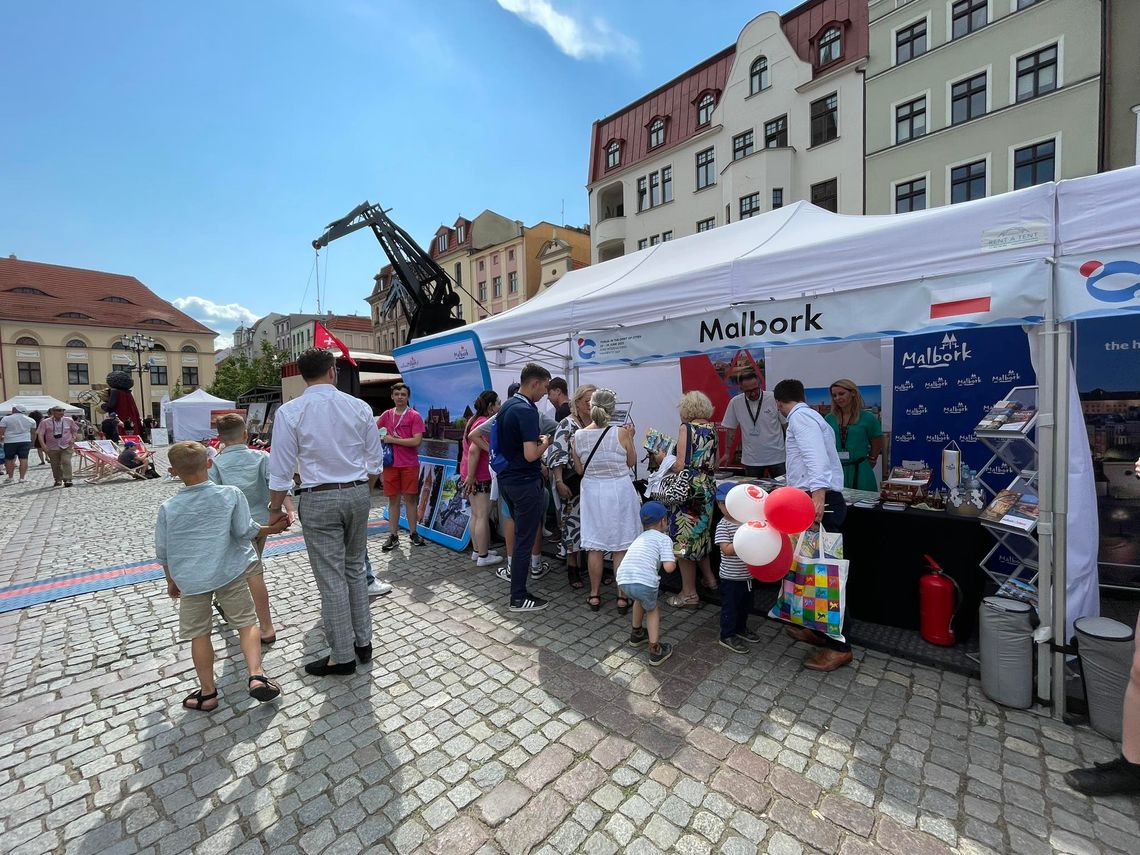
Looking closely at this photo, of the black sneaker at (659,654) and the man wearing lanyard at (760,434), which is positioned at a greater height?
the man wearing lanyard at (760,434)

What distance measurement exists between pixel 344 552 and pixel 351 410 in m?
0.91

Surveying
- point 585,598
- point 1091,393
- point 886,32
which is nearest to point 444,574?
point 585,598

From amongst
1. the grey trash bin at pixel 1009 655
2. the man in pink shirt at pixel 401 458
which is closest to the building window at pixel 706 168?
the man in pink shirt at pixel 401 458

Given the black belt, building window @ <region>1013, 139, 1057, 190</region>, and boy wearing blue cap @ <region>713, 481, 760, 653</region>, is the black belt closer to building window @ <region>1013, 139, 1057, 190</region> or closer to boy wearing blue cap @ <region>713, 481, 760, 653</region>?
boy wearing blue cap @ <region>713, 481, 760, 653</region>

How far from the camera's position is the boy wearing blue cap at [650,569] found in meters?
3.20

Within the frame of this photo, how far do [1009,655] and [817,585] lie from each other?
988mm

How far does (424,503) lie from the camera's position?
6.41 metres

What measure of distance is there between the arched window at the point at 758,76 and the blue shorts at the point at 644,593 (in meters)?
23.4

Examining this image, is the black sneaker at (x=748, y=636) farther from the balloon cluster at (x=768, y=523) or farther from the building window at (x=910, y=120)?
the building window at (x=910, y=120)

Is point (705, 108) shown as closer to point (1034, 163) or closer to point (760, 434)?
point (1034, 163)

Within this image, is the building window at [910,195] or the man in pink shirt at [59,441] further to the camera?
the building window at [910,195]

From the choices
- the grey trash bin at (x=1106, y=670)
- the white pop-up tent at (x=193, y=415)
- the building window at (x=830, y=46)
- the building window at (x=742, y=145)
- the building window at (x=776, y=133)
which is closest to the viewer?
the grey trash bin at (x=1106, y=670)

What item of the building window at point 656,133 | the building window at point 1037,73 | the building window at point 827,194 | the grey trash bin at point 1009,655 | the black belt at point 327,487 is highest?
the building window at point 656,133

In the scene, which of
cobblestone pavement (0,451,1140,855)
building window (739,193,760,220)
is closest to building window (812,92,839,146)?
building window (739,193,760,220)
